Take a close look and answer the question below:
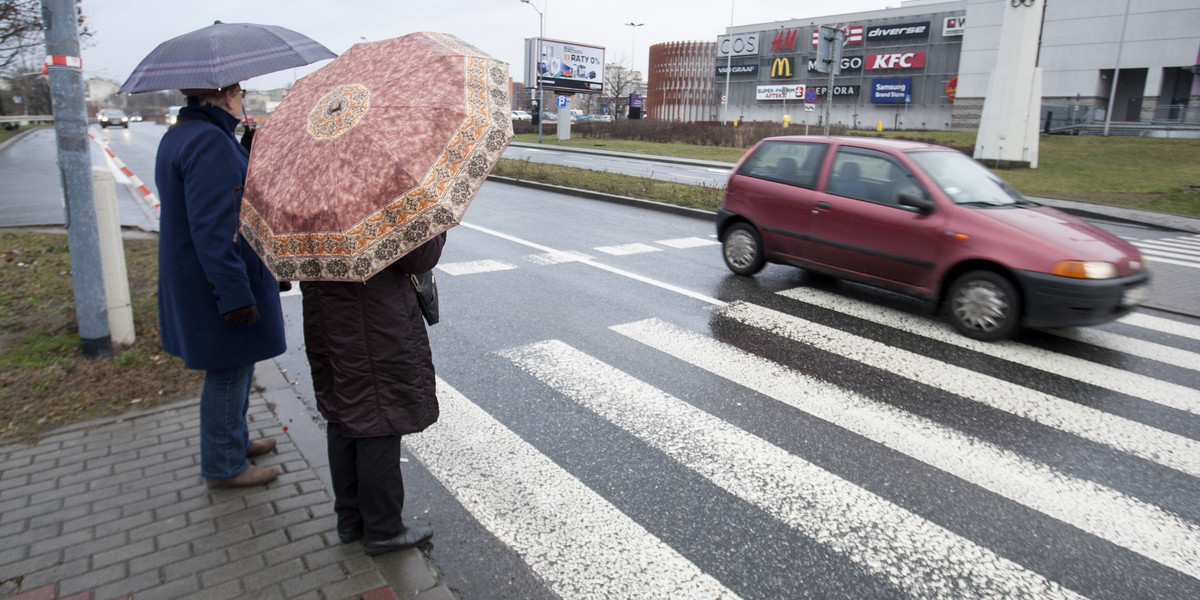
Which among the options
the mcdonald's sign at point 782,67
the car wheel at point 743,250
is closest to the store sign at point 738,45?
the mcdonald's sign at point 782,67

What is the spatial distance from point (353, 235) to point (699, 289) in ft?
19.5

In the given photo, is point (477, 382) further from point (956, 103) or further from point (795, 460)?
point (956, 103)

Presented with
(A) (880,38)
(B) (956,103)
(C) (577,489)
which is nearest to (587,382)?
(C) (577,489)

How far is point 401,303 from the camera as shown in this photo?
2785 mm

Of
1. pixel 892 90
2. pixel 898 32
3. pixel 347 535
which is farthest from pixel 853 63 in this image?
pixel 347 535

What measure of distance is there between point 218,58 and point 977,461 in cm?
435

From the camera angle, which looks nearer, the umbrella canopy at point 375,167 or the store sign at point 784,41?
the umbrella canopy at point 375,167

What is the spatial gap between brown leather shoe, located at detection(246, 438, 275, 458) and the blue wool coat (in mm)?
680

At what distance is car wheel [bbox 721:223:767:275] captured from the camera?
8.44 m

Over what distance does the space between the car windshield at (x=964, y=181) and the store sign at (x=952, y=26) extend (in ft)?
182

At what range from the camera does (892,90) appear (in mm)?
58125

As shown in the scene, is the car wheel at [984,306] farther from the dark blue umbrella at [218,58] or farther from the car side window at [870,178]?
the dark blue umbrella at [218,58]

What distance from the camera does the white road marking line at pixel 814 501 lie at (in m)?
3.12

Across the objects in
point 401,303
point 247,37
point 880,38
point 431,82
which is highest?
point 880,38
